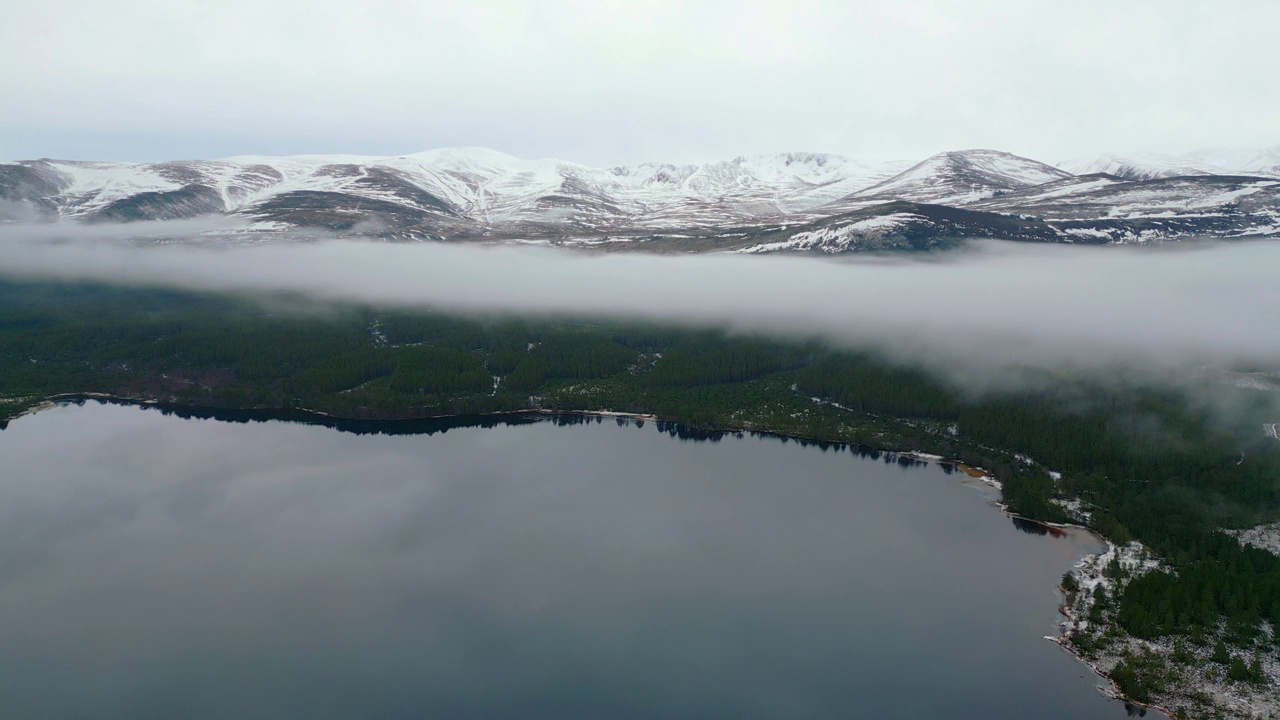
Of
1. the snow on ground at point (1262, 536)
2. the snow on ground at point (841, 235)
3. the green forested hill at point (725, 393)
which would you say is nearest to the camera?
the snow on ground at point (1262, 536)

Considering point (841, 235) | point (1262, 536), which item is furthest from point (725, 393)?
point (841, 235)

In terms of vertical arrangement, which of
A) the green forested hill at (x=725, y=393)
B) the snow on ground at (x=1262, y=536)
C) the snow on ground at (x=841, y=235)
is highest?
the snow on ground at (x=841, y=235)

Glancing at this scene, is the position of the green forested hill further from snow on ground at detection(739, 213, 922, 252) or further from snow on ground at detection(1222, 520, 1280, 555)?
snow on ground at detection(739, 213, 922, 252)

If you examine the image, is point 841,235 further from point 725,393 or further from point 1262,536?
point 1262,536

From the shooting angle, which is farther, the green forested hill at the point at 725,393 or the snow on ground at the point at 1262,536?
the green forested hill at the point at 725,393

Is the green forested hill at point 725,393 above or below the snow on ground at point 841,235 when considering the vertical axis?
below

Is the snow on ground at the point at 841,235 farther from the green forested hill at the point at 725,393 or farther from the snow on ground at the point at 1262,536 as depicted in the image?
the snow on ground at the point at 1262,536

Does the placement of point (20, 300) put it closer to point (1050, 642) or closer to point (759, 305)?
point (759, 305)

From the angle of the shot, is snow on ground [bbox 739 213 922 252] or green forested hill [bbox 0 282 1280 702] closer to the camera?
green forested hill [bbox 0 282 1280 702]

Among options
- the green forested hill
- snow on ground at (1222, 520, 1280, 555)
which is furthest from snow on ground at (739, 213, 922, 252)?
snow on ground at (1222, 520, 1280, 555)

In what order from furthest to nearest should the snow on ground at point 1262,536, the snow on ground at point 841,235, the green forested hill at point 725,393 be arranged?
the snow on ground at point 841,235, the green forested hill at point 725,393, the snow on ground at point 1262,536

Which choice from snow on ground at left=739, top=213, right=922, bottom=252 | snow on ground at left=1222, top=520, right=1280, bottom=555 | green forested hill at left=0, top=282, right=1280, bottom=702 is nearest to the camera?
snow on ground at left=1222, top=520, right=1280, bottom=555

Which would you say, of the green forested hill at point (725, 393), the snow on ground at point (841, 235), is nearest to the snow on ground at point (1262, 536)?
the green forested hill at point (725, 393)

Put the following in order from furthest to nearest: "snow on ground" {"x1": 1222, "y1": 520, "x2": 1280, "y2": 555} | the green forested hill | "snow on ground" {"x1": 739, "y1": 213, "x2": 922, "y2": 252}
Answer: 1. "snow on ground" {"x1": 739, "y1": 213, "x2": 922, "y2": 252}
2. the green forested hill
3. "snow on ground" {"x1": 1222, "y1": 520, "x2": 1280, "y2": 555}
